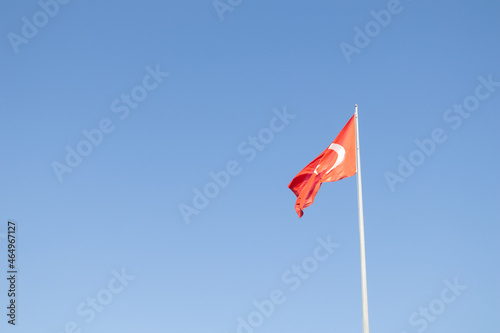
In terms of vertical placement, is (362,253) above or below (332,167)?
below

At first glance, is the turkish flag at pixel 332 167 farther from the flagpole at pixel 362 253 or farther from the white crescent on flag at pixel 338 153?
the flagpole at pixel 362 253

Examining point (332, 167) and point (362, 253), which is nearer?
point (362, 253)

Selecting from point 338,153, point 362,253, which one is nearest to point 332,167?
point 338,153

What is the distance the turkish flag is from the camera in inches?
902

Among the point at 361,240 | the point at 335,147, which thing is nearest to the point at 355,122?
the point at 335,147

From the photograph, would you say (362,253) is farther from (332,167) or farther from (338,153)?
(338,153)

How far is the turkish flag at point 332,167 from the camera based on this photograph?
22.9 meters

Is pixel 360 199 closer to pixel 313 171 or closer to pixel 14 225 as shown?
pixel 313 171

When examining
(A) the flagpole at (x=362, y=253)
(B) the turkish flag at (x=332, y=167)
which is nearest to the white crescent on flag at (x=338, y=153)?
(B) the turkish flag at (x=332, y=167)

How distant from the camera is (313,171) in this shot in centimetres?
2356

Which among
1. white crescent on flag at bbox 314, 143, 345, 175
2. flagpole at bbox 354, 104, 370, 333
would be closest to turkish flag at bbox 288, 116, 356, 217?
white crescent on flag at bbox 314, 143, 345, 175

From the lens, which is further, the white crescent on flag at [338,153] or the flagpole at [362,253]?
the white crescent on flag at [338,153]

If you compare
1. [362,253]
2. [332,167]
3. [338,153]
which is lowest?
[362,253]

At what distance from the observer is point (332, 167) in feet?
75.8
